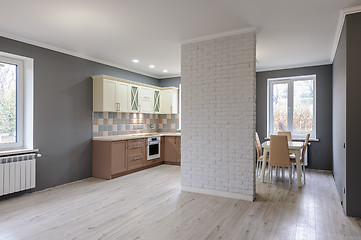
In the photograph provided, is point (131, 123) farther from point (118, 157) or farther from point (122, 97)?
point (118, 157)

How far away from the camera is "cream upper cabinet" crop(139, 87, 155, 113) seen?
637 centimetres

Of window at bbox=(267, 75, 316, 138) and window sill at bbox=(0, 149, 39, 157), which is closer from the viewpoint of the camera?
window sill at bbox=(0, 149, 39, 157)

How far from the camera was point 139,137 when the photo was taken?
5.73m

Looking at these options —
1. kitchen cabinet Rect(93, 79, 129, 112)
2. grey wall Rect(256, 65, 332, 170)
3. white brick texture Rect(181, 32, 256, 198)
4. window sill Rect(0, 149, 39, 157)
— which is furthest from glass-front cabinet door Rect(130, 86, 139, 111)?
grey wall Rect(256, 65, 332, 170)

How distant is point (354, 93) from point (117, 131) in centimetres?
486

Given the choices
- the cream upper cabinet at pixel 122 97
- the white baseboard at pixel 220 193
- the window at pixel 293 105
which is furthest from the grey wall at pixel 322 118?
the cream upper cabinet at pixel 122 97

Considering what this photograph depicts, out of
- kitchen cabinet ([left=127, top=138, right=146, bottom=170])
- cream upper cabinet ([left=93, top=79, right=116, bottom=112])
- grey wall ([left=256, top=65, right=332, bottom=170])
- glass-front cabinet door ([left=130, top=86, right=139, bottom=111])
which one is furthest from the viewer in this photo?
glass-front cabinet door ([left=130, top=86, right=139, bottom=111])

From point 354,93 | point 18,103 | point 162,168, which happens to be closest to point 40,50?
point 18,103

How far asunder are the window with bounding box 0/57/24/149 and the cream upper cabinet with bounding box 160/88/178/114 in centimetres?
375

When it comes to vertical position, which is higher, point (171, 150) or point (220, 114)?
point (220, 114)

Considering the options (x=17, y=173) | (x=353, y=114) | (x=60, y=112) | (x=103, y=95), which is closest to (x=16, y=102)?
(x=60, y=112)

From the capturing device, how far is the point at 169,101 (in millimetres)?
7117

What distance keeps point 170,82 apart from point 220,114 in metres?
3.87

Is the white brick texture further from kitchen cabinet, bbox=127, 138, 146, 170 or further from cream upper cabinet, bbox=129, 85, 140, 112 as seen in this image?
cream upper cabinet, bbox=129, 85, 140, 112
